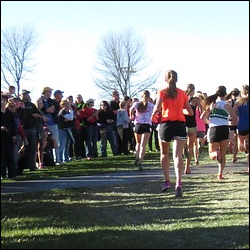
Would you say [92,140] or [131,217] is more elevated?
[92,140]

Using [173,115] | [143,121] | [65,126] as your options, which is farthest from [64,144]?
[173,115]

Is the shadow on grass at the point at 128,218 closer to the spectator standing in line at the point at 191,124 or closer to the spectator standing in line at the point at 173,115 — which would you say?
the spectator standing in line at the point at 173,115

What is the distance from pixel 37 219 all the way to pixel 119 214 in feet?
3.56

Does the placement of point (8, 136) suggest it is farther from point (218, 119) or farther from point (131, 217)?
point (131, 217)

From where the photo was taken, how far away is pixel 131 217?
6.48 meters

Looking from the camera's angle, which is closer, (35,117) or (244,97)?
(244,97)

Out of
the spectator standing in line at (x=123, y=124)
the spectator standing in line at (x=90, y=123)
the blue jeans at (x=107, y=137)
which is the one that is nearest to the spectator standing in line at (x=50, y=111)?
the spectator standing in line at (x=90, y=123)

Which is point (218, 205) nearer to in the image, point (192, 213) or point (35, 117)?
point (192, 213)

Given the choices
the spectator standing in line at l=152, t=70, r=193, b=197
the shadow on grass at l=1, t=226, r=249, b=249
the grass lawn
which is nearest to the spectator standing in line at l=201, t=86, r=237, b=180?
the grass lawn

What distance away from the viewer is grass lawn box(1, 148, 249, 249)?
17.1 ft

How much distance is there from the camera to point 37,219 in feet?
21.5

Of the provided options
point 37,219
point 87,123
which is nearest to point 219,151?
point 37,219

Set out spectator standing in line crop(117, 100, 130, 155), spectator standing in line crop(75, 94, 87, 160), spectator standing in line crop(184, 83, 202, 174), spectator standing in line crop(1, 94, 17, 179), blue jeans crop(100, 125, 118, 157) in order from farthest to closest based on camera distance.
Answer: spectator standing in line crop(117, 100, 130, 155) < blue jeans crop(100, 125, 118, 157) < spectator standing in line crop(75, 94, 87, 160) < spectator standing in line crop(184, 83, 202, 174) < spectator standing in line crop(1, 94, 17, 179)

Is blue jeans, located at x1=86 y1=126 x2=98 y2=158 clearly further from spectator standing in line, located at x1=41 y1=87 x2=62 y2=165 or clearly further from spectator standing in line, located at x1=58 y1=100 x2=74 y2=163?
spectator standing in line, located at x1=41 y1=87 x2=62 y2=165
